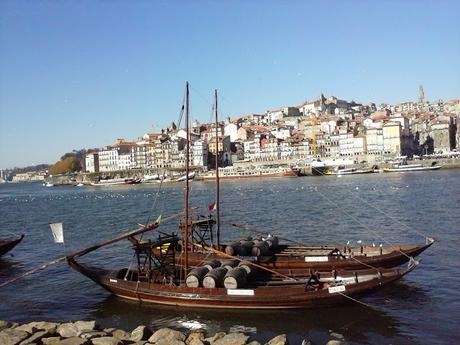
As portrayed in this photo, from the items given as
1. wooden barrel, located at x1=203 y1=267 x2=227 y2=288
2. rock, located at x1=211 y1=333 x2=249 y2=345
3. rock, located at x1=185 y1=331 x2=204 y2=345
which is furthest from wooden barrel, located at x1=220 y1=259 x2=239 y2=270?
rock, located at x1=211 y1=333 x2=249 y2=345

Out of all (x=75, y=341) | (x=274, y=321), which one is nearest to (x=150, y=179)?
(x=274, y=321)

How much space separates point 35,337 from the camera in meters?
12.9

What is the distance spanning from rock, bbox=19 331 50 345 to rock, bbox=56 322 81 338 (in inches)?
13.8

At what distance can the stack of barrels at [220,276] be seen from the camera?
1622 cm

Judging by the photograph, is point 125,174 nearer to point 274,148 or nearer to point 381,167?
point 274,148

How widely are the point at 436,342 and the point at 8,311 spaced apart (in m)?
13.2

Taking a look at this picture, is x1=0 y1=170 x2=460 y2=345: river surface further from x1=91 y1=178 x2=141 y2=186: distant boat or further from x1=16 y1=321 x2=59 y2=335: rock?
x1=91 y1=178 x2=141 y2=186: distant boat

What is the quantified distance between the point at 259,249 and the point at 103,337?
340 inches

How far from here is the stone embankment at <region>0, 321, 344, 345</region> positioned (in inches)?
489

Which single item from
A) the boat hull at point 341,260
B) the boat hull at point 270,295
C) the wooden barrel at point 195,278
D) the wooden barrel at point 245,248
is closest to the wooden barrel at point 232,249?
the wooden barrel at point 245,248

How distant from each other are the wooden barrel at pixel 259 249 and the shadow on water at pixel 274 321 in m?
4.36

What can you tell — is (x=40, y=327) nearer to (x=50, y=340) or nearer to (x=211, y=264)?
(x=50, y=340)

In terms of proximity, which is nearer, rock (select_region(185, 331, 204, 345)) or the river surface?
rock (select_region(185, 331, 204, 345))

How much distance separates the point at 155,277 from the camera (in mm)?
18281
